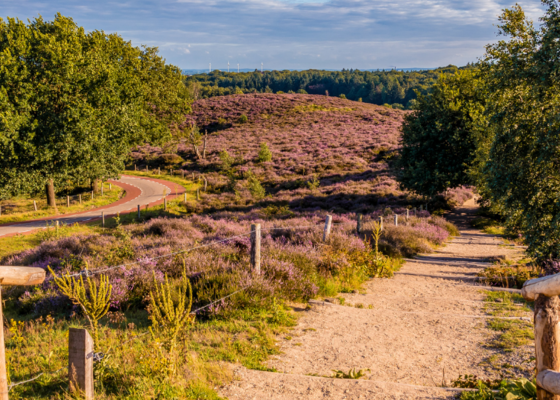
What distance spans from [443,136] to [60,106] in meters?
27.0

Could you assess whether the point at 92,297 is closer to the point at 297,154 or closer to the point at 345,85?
the point at 297,154

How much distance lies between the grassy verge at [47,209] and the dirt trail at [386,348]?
27.4 meters

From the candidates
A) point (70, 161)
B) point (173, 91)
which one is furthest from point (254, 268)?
point (173, 91)

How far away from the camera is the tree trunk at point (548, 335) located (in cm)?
363

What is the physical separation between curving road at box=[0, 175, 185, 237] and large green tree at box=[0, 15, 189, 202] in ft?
7.90

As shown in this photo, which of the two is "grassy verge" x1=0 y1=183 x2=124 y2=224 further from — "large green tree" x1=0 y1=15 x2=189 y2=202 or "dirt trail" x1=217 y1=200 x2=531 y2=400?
"dirt trail" x1=217 y1=200 x2=531 y2=400

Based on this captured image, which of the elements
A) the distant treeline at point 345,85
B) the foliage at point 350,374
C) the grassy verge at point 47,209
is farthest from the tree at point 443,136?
the distant treeline at point 345,85

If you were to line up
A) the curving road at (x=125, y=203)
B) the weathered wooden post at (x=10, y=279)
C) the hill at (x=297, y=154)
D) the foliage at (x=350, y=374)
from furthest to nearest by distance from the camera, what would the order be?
the hill at (x=297, y=154) < the curving road at (x=125, y=203) < the foliage at (x=350, y=374) < the weathered wooden post at (x=10, y=279)

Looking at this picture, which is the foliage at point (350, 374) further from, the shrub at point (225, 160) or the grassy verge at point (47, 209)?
the shrub at point (225, 160)

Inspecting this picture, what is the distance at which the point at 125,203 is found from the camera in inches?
1303

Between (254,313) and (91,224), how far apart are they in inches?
857

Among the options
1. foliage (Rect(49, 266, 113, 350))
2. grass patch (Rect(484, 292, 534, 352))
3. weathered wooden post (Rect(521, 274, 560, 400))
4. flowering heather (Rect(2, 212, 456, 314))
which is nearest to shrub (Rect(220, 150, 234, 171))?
flowering heather (Rect(2, 212, 456, 314))

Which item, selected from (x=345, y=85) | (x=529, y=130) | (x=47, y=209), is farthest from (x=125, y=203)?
(x=345, y=85)

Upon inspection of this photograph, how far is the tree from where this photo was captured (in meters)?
25.7
